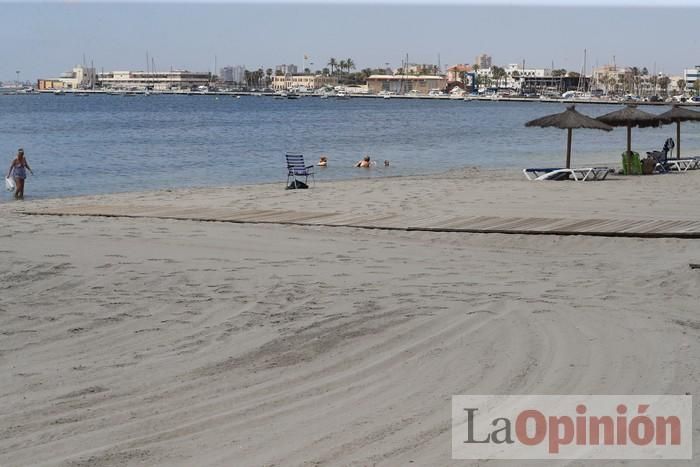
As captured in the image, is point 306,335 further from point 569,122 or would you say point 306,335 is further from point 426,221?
point 569,122

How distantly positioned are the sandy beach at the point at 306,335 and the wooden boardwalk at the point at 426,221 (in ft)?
0.81

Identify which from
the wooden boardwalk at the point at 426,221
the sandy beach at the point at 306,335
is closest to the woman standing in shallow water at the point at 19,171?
the wooden boardwalk at the point at 426,221

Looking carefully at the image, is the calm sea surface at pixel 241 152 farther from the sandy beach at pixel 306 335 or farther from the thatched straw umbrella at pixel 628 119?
the sandy beach at pixel 306 335

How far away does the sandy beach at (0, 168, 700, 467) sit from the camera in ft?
A: 15.8

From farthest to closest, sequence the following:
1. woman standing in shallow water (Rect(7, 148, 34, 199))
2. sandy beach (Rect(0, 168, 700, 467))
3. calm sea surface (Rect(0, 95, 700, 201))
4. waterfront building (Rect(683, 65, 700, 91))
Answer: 1. waterfront building (Rect(683, 65, 700, 91))
2. calm sea surface (Rect(0, 95, 700, 201))
3. woman standing in shallow water (Rect(7, 148, 34, 199))
4. sandy beach (Rect(0, 168, 700, 467))

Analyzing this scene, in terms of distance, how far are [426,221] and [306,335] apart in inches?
229

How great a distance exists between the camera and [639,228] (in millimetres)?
11398

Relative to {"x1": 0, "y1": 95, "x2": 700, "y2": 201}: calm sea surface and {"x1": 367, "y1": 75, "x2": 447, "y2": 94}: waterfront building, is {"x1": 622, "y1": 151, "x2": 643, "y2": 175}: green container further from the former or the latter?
{"x1": 367, "y1": 75, "x2": 447, "y2": 94}: waterfront building

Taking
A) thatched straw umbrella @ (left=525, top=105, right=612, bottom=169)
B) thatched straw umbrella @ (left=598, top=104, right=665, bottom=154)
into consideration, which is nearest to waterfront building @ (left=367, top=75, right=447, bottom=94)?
thatched straw umbrella @ (left=598, top=104, right=665, bottom=154)

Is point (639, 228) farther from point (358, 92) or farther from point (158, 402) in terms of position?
point (358, 92)

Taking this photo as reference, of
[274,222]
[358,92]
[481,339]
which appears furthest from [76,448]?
[358,92]

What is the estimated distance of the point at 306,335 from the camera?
22.0 ft

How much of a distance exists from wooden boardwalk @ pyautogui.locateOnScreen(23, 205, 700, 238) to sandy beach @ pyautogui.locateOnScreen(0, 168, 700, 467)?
9.8 inches

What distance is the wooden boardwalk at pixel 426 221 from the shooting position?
442 inches
